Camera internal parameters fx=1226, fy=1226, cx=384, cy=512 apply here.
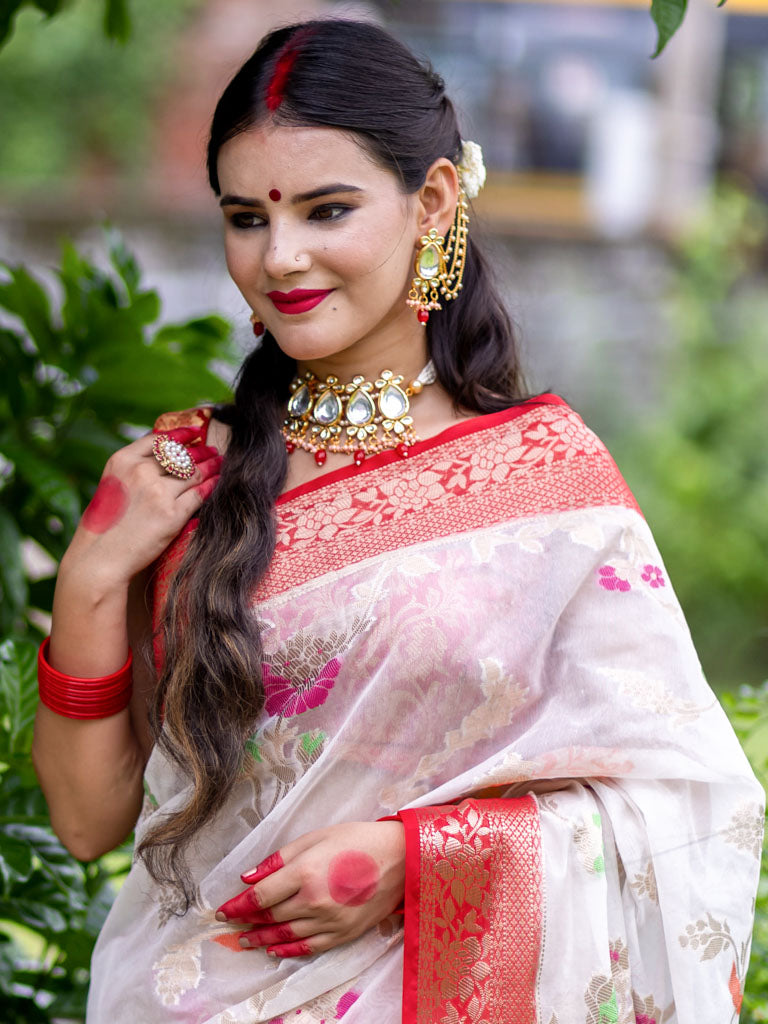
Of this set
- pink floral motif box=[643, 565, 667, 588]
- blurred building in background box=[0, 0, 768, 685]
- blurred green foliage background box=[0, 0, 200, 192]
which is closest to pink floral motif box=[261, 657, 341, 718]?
pink floral motif box=[643, 565, 667, 588]

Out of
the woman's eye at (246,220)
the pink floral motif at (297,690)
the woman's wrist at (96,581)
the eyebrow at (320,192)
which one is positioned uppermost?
the eyebrow at (320,192)

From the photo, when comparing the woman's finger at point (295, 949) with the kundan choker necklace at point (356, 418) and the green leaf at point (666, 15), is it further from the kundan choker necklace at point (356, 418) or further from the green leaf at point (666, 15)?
the green leaf at point (666, 15)

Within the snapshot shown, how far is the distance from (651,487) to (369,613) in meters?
4.66

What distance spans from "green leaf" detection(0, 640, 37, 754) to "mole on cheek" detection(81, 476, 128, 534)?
0.35m

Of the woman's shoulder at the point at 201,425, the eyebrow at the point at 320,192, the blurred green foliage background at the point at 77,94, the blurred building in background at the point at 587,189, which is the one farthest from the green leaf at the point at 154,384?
the blurred green foliage background at the point at 77,94

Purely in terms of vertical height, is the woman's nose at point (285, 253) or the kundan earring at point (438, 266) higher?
the woman's nose at point (285, 253)

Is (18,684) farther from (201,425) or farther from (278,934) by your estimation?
(278,934)

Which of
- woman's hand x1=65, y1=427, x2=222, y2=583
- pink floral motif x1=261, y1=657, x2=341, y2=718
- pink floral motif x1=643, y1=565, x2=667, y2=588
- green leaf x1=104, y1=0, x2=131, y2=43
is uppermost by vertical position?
green leaf x1=104, y1=0, x2=131, y2=43

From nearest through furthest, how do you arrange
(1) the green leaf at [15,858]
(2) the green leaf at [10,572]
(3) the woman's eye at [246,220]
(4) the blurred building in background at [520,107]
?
(3) the woman's eye at [246,220] → (1) the green leaf at [15,858] → (2) the green leaf at [10,572] → (4) the blurred building in background at [520,107]

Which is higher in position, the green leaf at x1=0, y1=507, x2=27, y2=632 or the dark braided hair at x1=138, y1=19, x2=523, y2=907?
the dark braided hair at x1=138, y1=19, x2=523, y2=907

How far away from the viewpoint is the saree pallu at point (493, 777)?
1236mm

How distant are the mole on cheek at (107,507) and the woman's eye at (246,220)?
31cm

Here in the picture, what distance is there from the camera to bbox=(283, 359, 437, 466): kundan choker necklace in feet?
4.52

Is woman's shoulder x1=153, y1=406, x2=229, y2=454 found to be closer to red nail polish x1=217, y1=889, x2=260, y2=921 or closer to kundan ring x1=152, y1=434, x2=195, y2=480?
kundan ring x1=152, y1=434, x2=195, y2=480
